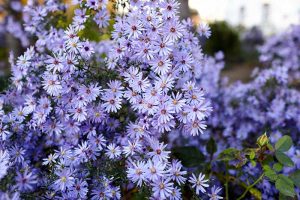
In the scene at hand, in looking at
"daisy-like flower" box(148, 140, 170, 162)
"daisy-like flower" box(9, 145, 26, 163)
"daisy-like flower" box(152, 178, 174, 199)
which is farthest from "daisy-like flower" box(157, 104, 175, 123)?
"daisy-like flower" box(9, 145, 26, 163)

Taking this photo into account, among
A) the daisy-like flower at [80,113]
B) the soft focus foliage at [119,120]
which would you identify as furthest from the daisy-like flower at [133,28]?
the daisy-like flower at [80,113]

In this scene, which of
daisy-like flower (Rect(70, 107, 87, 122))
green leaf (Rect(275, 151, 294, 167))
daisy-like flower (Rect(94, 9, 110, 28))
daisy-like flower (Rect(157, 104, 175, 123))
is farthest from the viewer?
daisy-like flower (Rect(94, 9, 110, 28))

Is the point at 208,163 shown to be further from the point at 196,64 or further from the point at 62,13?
Answer: the point at 62,13

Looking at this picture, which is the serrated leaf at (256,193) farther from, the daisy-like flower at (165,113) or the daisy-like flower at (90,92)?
the daisy-like flower at (90,92)

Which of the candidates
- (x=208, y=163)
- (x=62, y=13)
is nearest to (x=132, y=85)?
(x=208, y=163)

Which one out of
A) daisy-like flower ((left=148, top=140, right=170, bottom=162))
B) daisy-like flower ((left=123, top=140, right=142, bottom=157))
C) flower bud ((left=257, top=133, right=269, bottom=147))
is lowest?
daisy-like flower ((left=148, top=140, right=170, bottom=162))

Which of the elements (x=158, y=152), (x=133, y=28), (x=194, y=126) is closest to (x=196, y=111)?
(x=194, y=126)

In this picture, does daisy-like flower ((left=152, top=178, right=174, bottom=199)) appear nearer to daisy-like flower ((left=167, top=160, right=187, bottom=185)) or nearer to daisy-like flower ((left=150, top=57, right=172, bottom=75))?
daisy-like flower ((left=167, top=160, right=187, bottom=185))

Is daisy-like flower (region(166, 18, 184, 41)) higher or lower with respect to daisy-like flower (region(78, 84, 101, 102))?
higher
